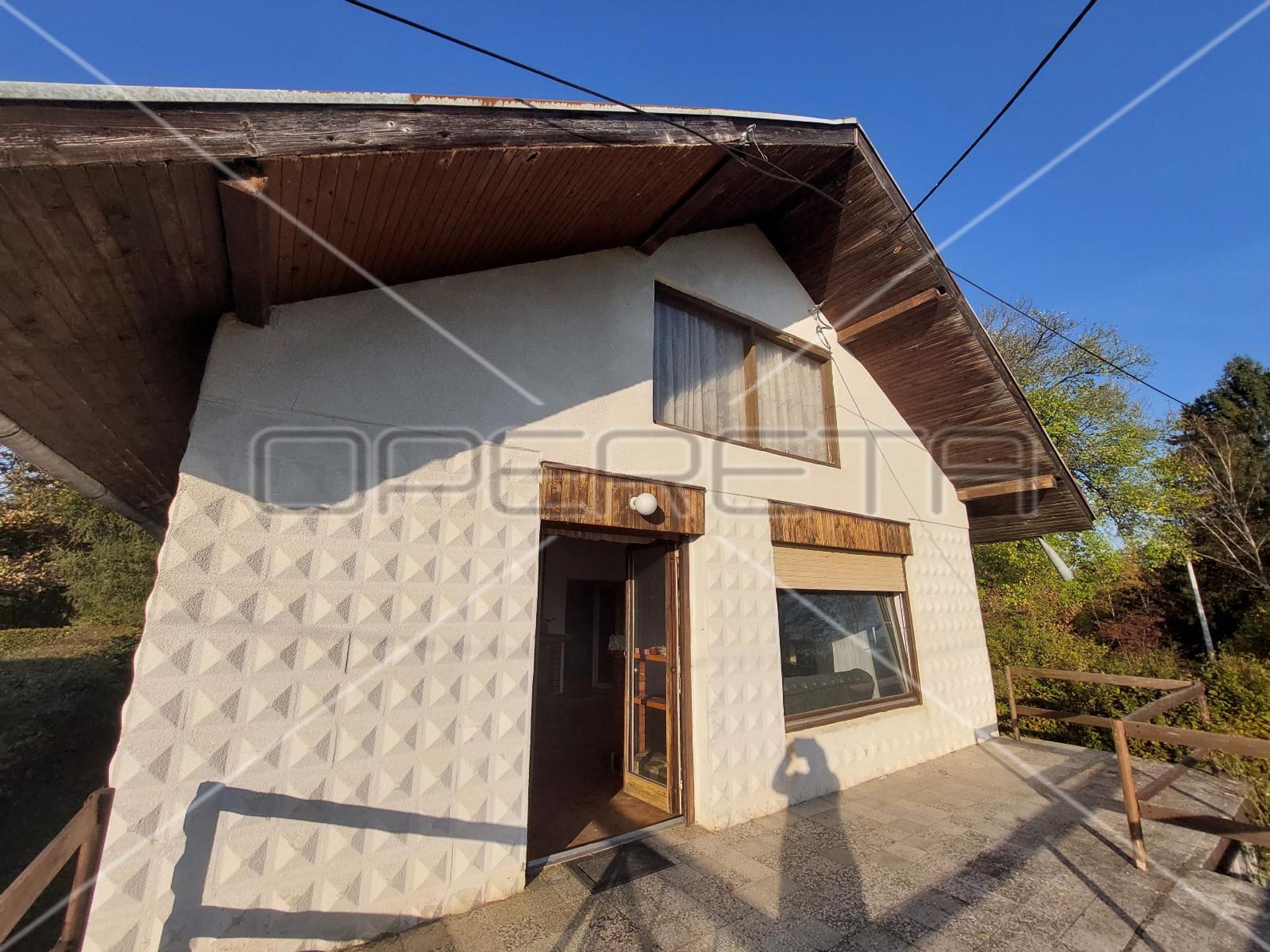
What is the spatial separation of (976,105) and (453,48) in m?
3.69

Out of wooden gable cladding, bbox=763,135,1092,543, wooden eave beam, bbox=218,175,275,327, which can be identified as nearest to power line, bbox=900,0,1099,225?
wooden gable cladding, bbox=763,135,1092,543

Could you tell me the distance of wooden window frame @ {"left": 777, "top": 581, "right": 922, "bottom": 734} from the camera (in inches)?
192

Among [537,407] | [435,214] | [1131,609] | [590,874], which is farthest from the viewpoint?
[1131,609]

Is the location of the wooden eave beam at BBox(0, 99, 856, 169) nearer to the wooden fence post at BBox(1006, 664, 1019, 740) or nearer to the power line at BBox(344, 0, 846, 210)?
the power line at BBox(344, 0, 846, 210)

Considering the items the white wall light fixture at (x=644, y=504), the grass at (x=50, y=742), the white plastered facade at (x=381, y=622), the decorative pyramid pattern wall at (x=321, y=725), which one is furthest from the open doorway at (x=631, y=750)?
the grass at (x=50, y=742)

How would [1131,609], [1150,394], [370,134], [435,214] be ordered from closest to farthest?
1. [370,134]
2. [435,214]
3. [1131,609]
4. [1150,394]

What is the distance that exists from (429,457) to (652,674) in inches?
104

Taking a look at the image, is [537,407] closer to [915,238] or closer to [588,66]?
[588,66]

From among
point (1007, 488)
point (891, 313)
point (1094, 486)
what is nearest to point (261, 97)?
point (891, 313)

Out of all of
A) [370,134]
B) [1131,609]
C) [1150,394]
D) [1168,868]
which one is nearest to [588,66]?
[370,134]

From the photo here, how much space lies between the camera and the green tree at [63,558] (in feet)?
49.9

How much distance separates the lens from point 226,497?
2.64 metres

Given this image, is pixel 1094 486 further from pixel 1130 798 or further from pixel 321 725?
pixel 321 725

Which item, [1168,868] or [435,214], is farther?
[1168,868]
